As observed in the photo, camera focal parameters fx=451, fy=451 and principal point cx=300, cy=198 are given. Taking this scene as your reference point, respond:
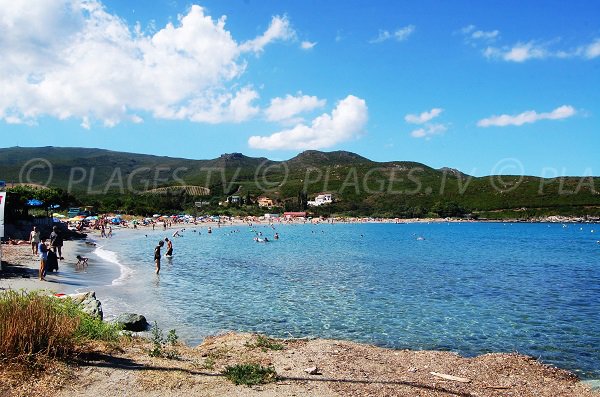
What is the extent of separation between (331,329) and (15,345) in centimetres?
968

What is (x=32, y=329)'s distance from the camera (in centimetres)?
720

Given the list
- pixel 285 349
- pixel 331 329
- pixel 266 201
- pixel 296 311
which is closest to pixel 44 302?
pixel 285 349

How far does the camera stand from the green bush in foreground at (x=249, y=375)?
773 cm

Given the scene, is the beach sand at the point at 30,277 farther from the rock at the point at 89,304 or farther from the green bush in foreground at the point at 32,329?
the green bush in foreground at the point at 32,329

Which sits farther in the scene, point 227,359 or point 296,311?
point 296,311

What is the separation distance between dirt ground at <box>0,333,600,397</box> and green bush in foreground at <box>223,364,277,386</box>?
0.48 ft

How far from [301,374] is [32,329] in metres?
4.80

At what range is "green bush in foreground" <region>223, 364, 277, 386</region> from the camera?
7.73 metres

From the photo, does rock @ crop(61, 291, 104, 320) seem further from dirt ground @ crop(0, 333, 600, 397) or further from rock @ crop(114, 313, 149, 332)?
dirt ground @ crop(0, 333, 600, 397)

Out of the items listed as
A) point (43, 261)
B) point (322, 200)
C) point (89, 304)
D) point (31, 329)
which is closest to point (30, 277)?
point (43, 261)

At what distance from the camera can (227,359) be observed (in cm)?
967

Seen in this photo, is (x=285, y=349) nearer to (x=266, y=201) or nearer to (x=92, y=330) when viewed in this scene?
(x=92, y=330)

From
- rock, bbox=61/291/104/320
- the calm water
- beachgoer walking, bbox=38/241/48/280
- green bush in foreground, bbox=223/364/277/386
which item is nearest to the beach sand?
beachgoer walking, bbox=38/241/48/280

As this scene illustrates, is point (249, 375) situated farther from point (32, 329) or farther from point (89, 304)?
point (89, 304)
